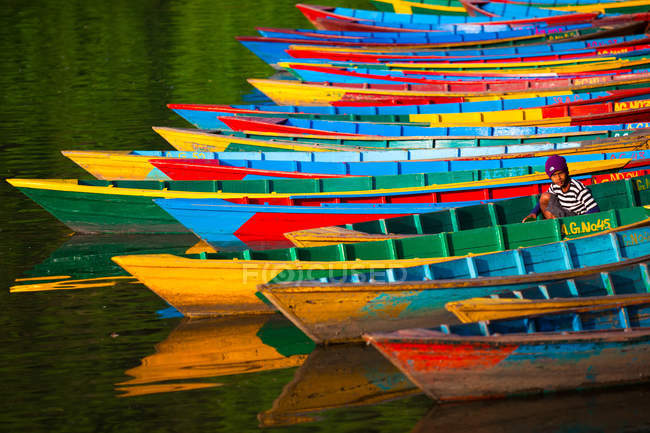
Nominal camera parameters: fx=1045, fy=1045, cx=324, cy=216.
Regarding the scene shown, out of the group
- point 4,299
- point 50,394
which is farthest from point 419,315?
point 4,299

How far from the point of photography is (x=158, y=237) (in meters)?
15.4

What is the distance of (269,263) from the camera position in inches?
418

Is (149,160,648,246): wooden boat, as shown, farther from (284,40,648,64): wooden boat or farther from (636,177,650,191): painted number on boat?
(284,40,648,64): wooden boat

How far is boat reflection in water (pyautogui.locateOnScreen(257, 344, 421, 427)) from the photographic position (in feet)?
29.9

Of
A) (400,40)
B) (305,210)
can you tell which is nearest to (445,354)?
(305,210)

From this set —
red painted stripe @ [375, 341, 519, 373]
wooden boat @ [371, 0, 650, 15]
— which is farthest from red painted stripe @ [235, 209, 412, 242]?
wooden boat @ [371, 0, 650, 15]

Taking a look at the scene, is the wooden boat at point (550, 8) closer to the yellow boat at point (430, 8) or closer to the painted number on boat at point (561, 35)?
the yellow boat at point (430, 8)

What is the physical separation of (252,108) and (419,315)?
364 inches

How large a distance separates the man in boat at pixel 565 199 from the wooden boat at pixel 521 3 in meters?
17.1

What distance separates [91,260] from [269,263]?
179 inches

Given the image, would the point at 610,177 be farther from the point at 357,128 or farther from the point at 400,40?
the point at 400,40

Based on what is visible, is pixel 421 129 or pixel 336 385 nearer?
pixel 336 385

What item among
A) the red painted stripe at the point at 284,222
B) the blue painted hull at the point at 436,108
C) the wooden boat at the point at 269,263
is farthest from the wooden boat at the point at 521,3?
the wooden boat at the point at 269,263

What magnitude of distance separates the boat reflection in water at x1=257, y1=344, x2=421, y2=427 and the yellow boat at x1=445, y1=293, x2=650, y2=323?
1007mm
